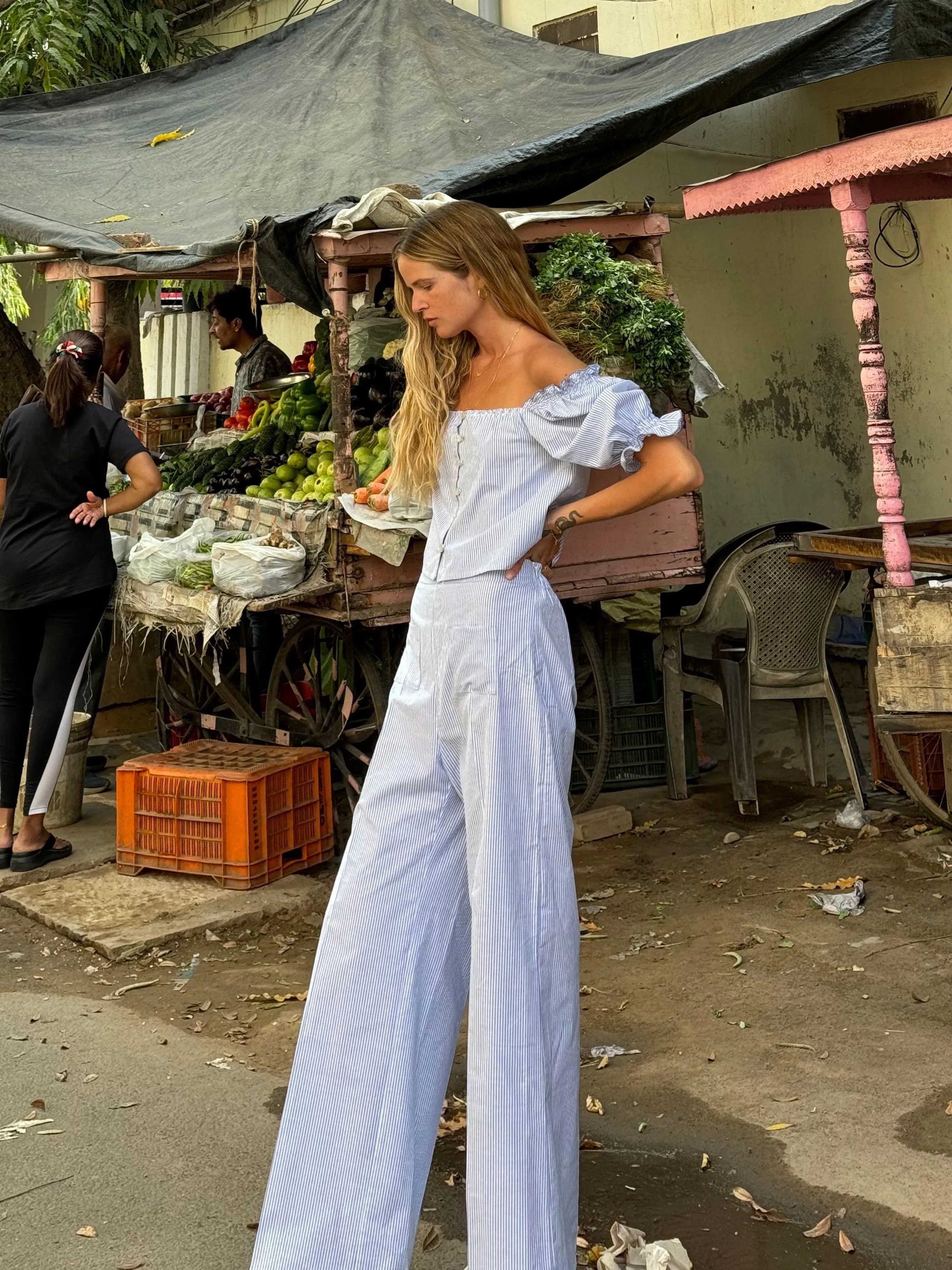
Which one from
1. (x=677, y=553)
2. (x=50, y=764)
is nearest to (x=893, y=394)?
(x=677, y=553)

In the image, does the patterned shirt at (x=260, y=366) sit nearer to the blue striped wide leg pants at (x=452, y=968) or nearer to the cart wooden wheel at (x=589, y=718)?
the cart wooden wheel at (x=589, y=718)

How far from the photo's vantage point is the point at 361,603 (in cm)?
589

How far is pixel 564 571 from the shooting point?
20.1ft

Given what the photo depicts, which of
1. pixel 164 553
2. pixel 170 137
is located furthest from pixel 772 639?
pixel 170 137

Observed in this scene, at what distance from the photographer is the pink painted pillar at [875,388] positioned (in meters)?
4.84

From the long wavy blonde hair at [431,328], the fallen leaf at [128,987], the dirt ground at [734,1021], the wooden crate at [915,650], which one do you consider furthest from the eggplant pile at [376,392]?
the long wavy blonde hair at [431,328]

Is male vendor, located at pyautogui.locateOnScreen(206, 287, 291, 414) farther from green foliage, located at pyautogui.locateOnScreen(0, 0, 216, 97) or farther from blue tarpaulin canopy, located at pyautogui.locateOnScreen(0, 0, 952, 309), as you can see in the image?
green foliage, located at pyautogui.locateOnScreen(0, 0, 216, 97)

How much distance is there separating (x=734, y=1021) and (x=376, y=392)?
3.15 metres

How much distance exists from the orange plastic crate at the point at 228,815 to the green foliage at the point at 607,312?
7.05 feet

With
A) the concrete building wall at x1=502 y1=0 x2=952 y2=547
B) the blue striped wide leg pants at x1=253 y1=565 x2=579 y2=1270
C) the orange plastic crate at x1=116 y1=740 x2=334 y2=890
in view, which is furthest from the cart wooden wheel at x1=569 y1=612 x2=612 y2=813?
the blue striped wide leg pants at x1=253 y1=565 x2=579 y2=1270

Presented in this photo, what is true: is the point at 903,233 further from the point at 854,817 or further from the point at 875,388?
the point at 854,817

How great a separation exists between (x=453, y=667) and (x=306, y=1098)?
914 mm

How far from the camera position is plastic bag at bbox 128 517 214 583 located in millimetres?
6410

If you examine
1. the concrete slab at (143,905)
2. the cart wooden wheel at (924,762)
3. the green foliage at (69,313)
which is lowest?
the concrete slab at (143,905)
